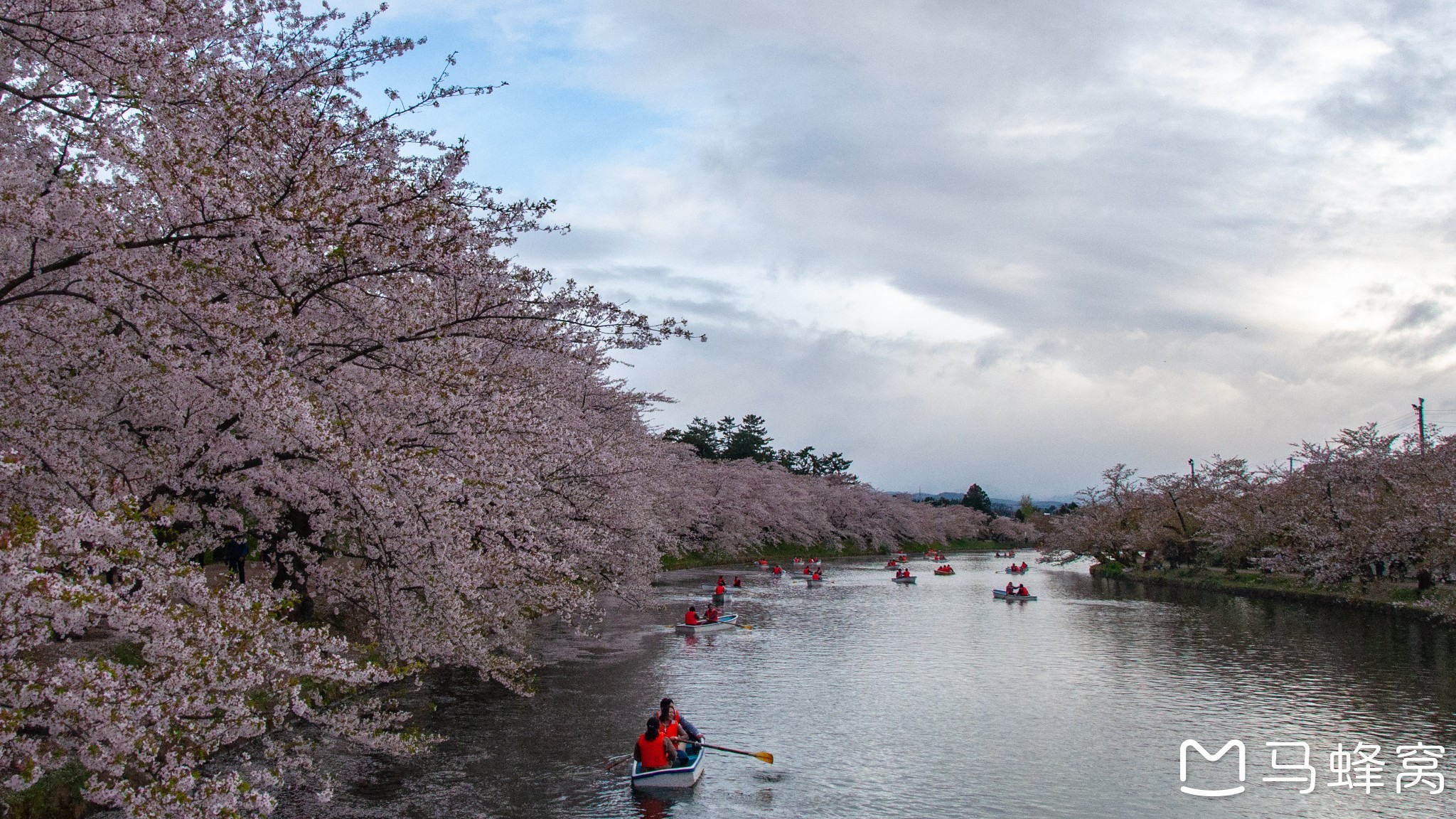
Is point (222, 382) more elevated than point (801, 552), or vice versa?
point (222, 382)

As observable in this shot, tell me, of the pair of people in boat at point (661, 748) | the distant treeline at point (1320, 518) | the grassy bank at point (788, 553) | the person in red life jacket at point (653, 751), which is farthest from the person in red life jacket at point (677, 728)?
the grassy bank at point (788, 553)

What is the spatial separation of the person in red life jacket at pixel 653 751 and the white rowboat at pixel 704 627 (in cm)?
1618

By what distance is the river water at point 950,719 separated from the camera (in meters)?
14.4

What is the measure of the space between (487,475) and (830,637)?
2249 cm

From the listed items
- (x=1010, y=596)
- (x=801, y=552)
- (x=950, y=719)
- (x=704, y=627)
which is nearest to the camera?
(x=950, y=719)

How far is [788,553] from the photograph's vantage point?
80.1 meters

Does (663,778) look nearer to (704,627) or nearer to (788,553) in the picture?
(704,627)

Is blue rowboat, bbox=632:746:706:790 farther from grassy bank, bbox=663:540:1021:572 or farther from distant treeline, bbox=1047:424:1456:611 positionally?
grassy bank, bbox=663:540:1021:572

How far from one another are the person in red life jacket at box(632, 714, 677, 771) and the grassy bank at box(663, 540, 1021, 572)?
32.3m

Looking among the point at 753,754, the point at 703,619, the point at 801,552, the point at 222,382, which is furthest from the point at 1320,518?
the point at 801,552

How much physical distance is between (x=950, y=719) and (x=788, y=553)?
199 ft

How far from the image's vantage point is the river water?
14406mm

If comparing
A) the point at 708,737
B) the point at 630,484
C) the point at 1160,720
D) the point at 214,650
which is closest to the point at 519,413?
the point at 214,650

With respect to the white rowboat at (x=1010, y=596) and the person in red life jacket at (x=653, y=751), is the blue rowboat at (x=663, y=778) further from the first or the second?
the white rowboat at (x=1010, y=596)
